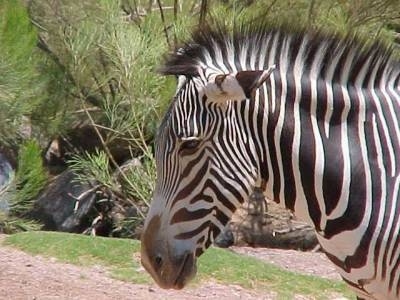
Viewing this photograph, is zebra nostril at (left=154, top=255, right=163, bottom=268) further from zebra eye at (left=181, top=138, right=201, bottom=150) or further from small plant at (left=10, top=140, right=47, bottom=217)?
small plant at (left=10, top=140, right=47, bottom=217)

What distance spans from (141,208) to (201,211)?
791 centimetres

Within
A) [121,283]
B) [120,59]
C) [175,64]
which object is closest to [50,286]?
[121,283]

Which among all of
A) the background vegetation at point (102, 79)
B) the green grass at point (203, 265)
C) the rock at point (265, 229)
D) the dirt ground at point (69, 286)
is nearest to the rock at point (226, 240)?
the rock at point (265, 229)

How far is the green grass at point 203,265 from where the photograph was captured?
8402 mm

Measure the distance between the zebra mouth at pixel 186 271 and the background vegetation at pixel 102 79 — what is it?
594 centimetres

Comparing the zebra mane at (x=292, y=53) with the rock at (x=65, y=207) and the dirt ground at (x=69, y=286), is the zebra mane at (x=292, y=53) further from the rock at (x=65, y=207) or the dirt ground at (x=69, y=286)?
the rock at (x=65, y=207)

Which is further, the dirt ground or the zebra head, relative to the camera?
the dirt ground

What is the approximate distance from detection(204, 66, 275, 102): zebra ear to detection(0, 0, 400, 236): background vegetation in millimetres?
5991

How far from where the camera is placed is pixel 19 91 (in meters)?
9.37

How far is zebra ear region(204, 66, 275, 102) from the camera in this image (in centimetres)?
355

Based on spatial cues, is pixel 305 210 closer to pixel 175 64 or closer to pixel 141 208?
pixel 175 64

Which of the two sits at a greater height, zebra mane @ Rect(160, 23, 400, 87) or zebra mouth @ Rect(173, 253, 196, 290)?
zebra mane @ Rect(160, 23, 400, 87)

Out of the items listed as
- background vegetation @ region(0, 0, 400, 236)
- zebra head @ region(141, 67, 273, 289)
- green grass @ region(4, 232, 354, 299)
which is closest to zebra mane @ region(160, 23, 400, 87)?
zebra head @ region(141, 67, 273, 289)

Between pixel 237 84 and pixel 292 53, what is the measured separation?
0.33 metres
